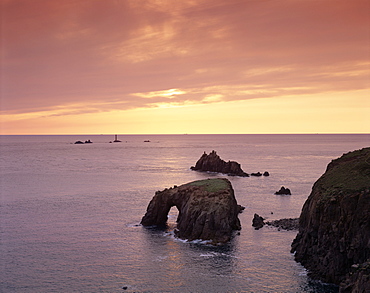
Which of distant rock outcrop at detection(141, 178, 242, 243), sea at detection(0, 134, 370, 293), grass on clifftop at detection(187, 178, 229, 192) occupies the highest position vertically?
grass on clifftop at detection(187, 178, 229, 192)

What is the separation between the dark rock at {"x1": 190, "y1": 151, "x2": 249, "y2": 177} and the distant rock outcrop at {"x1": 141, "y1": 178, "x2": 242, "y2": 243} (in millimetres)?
79913

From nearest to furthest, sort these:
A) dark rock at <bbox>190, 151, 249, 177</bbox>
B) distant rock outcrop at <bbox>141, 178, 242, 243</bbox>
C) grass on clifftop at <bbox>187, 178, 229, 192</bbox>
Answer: distant rock outcrop at <bbox>141, 178, 242, 243</bbox>, grass on clifftop at <bbox>187, 178, 229, 192</bbox>, dark rock at <bbox>190, 151, 249, 177</bbox>

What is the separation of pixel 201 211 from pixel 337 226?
25.0 meters

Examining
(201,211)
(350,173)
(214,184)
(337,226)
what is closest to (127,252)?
(201,211)

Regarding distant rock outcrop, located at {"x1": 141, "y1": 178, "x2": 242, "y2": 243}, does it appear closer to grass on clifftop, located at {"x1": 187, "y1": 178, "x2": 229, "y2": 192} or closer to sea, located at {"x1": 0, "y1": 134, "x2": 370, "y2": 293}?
grass on clifftop, located at {"x1": 187, "y1": 178, "x2": 229, "y2": 192}

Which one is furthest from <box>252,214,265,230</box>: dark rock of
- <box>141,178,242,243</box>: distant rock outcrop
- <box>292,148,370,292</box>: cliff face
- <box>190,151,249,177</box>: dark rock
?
<box>190,151,249,177</box>: dark rock

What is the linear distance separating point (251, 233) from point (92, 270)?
3014 centimetres

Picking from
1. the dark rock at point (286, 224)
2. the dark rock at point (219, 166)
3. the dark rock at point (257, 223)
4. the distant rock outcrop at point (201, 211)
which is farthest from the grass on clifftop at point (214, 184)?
the dark rock at point (219, 166)

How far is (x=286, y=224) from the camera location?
72062 millimetres

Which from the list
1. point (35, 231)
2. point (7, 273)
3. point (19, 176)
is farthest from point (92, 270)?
point (19, 176)

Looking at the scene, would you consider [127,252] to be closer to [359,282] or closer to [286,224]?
[286,224]

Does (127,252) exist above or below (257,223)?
below

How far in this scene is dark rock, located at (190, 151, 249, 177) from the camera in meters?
154

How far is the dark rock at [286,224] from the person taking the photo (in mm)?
70125
